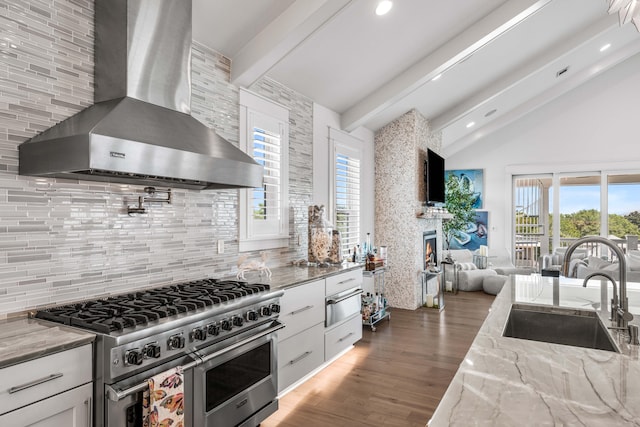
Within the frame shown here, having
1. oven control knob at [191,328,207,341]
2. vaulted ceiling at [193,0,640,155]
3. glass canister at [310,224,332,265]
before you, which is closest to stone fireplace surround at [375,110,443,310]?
vaulted ceiling at [193,0,640,155]

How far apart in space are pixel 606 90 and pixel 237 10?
25.5 ft

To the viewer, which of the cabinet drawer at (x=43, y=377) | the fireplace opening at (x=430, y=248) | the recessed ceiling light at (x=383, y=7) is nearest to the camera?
the cabinet drawer at (x=43, y=377)

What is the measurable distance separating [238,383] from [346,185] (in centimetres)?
326

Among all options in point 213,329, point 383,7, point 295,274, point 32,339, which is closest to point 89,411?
point 32,339

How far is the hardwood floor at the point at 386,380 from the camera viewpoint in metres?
2.79

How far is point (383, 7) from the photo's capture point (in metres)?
3.38

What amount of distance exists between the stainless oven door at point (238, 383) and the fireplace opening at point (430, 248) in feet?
13.0

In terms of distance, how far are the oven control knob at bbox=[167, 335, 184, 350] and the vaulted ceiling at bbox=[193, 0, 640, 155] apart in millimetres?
2128

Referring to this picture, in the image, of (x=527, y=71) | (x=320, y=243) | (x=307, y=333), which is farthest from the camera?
(x=527, y=71)

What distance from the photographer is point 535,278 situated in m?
3.06

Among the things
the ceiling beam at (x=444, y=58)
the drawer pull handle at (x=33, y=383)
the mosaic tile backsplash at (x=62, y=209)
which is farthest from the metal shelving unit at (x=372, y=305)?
the drawer pull handle at (x=33, y=383)

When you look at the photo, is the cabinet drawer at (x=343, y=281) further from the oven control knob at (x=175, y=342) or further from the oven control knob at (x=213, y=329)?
the oven control knob at (x=175, y=342)

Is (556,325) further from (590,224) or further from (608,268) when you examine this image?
(590,224)

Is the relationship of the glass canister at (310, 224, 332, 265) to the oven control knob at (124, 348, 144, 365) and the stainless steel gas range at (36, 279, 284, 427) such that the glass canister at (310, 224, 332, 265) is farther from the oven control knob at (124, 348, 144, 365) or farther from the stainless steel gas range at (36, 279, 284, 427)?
the oven control knob at (124, 348, 144, 365)
